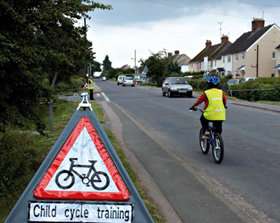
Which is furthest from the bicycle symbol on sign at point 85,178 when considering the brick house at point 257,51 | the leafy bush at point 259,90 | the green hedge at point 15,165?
the brick house at point 257,51

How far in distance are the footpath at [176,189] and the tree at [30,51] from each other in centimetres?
220

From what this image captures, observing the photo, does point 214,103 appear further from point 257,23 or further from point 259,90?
point 257,23

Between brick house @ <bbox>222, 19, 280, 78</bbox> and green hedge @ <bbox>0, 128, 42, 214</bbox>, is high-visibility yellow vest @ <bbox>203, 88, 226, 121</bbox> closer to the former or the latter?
green hedge @ <bbox>0, 128, 42, 214</bbox>

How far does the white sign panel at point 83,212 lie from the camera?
292cm

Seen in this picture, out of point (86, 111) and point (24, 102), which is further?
point (24, 102)

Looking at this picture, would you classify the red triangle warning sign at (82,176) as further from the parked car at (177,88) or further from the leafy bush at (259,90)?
the parked car at (177,88)

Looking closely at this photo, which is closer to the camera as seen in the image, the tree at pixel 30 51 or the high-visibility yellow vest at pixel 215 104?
the tree at pixel 30 51

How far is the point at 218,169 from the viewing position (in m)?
7.03

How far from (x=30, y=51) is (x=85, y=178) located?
118 inches

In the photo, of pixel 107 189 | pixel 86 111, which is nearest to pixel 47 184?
pixel 107 189

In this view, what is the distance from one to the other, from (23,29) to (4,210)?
2690 mm

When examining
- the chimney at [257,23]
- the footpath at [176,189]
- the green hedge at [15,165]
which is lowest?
the footpath at [176,189]

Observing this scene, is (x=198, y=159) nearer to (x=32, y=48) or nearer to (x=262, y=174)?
(x=262, y=174)

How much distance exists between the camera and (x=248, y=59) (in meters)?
58.1
